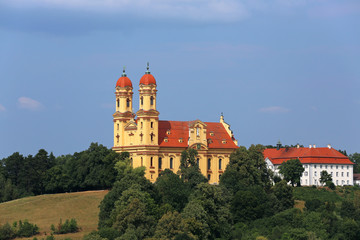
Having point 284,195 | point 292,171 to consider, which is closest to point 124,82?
point 292,171

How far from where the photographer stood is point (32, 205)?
4358 inches

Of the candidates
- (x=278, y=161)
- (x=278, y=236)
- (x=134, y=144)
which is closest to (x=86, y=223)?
(x=134, y=144)

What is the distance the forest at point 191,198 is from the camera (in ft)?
296

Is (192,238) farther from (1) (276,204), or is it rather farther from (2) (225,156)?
(2) (225,156)

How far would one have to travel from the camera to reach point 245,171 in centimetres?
11000

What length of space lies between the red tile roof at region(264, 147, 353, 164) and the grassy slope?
33.7 m

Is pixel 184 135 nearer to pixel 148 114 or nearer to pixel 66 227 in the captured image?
pixel 148 114

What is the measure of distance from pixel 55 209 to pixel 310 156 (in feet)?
142

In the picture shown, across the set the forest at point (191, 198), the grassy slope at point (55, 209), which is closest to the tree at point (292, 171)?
the forest at point (191, 198)

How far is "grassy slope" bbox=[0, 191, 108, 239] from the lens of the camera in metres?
103

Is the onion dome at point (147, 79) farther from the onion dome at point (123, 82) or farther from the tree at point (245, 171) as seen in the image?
the tree at point (245, 171)

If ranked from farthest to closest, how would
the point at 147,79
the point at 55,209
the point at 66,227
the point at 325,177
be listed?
the point at 325,177, the point at 147,79, the point at 55,209, the point at 66,227

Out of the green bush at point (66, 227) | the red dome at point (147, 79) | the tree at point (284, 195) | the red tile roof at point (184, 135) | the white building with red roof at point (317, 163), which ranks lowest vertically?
the green bush at point (66, 227)

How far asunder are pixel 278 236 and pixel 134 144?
32910mm
